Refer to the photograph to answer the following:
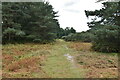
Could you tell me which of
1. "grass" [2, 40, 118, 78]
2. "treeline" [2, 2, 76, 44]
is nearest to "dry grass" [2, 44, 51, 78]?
"grass" [2, 40, 118, 78]

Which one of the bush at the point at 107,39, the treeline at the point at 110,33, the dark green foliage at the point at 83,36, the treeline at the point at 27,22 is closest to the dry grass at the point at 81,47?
the dark green foliage at the point at 83,36

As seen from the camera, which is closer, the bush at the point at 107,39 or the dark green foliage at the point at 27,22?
the bush at the point at 107,39

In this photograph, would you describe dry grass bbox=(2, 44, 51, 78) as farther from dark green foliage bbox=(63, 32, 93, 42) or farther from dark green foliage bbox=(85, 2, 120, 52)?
dark green foliage bbox=(63, 32, 93, 42)

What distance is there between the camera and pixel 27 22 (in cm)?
1945

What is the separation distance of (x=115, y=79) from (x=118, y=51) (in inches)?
261

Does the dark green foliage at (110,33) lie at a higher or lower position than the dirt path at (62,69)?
higher

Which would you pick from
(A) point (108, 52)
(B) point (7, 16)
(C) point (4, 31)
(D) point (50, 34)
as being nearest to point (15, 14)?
(B) point (7, 16)

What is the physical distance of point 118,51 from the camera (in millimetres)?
10625

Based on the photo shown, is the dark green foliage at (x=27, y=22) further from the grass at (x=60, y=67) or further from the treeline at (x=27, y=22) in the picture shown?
the grass at (x=60, y=67)

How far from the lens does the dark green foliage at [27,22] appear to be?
1683 centimetres

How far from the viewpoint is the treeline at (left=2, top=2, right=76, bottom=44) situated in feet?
55.2

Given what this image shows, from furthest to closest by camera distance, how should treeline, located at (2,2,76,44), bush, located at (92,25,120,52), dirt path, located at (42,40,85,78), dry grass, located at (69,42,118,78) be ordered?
1. treeline, located at (2,2,76,44)
2. bush, located at (92,25,120,52)
3. dry grass, located at (69,42,118,78)
4. dirt path, located at (42,40,85,78)

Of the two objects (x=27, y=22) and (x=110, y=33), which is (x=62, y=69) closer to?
→ (x=110, y=33)

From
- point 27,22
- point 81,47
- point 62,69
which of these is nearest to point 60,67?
point 62,69
